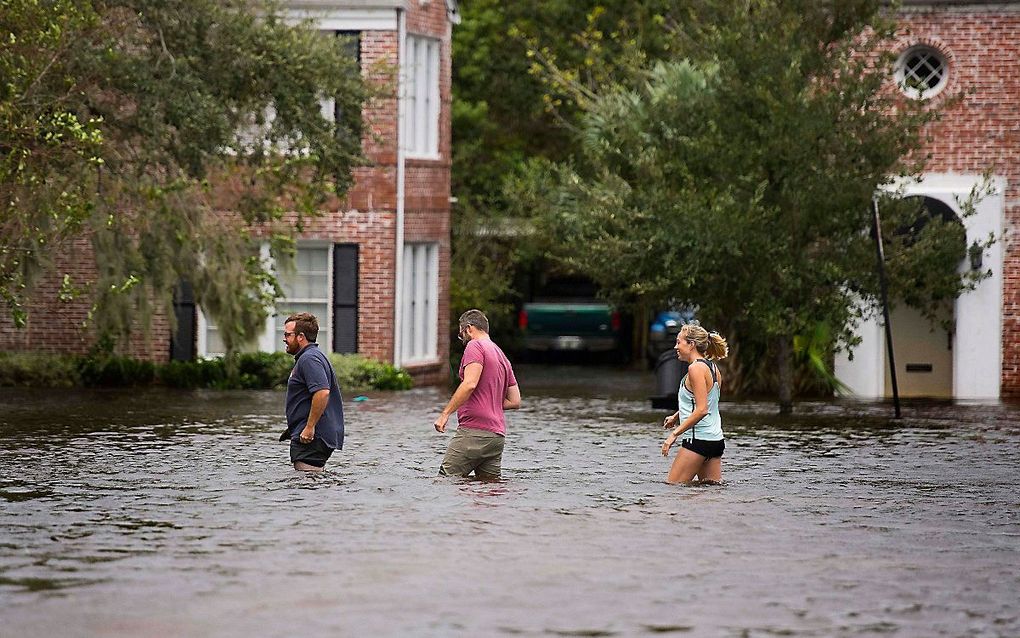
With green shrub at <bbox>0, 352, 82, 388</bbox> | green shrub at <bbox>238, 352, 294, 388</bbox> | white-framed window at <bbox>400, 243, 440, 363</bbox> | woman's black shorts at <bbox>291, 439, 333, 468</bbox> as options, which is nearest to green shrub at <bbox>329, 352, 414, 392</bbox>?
green shrub at <bbox>238, 352, 294, 388</bbox>

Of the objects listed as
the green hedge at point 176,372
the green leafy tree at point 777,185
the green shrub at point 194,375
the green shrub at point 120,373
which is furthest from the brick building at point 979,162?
the green shrub at point 120,373

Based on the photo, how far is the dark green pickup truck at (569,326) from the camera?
148ft

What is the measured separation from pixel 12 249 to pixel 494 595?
12289 mm

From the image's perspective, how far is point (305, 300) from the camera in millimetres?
33469

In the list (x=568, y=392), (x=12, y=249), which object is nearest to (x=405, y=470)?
(x=12, y=249)

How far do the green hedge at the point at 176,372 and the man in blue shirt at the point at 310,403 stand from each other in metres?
15.2

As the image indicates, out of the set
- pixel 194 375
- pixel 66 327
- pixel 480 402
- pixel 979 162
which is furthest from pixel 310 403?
pixel 979 162

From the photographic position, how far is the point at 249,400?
91.2ft

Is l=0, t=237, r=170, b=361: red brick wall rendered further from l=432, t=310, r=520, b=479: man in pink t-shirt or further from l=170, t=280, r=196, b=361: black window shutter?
l=432, t=310, r=520, b=479: man in pink t-shirt

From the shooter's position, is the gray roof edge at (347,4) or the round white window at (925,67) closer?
the round white window at (925,67)

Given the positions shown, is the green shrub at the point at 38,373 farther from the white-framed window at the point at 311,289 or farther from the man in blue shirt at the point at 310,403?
the man in blue shirt at the point at 310,403

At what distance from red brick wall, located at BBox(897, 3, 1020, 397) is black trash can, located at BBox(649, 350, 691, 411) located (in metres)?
7.82

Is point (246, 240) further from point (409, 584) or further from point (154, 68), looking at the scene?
point (409, 584)

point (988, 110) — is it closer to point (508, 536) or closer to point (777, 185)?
point (777, 185)
